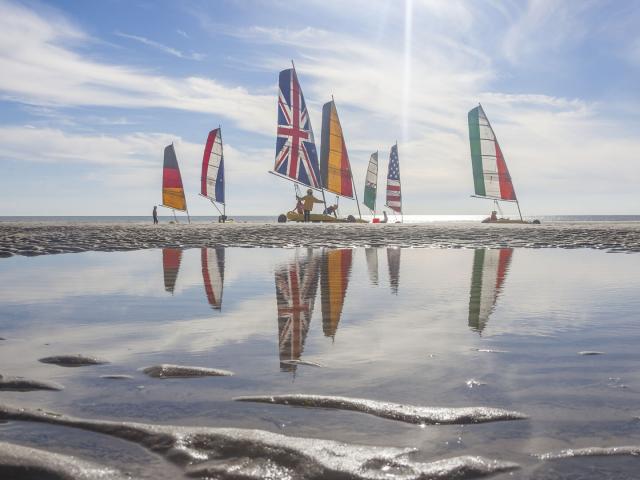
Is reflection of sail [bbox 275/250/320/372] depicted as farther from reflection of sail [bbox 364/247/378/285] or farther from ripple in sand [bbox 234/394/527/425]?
reflection of sail [bbox 364/247/378/285]

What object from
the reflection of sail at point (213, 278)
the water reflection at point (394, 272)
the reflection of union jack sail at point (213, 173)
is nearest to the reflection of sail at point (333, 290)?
the water reflection at point (394, 272)

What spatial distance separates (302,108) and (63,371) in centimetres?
4458

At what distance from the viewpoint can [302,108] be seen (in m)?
46.6

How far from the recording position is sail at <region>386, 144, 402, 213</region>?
6669 cm

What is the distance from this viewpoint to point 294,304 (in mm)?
6012

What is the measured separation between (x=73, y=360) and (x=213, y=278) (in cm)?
501

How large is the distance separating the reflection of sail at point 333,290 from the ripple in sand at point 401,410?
1706 millimetres

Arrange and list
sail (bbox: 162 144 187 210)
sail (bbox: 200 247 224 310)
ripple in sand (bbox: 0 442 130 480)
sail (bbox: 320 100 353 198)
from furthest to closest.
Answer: sail (bbox: 162 144 187 210) < sail (bbox: 320 100 353 198) < sail (bbox: 200 247 224 310) < ripple in sand (bbox: 0 442 130 480)

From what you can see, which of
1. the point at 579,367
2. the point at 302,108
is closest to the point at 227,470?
the point at 579,367

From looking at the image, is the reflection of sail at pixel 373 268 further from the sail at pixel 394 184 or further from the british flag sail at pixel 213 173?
the sail at pixel 394 184

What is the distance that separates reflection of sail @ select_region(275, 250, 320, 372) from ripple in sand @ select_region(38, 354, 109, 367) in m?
1.11

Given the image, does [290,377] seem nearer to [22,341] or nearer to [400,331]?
[400,331]

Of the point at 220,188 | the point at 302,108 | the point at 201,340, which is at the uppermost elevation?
the point at 302,108

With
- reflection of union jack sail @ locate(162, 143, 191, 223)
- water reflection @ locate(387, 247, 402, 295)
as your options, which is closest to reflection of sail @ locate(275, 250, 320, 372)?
water reflection @ locate(387, 247, 402, 295)
